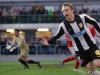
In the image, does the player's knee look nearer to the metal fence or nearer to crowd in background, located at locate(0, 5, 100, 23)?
the metal fence

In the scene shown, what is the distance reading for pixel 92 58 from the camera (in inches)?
438

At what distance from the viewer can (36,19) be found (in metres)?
48.7

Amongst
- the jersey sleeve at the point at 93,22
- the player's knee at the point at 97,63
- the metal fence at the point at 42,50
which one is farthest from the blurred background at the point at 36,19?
the player's knee at the point at 97,63

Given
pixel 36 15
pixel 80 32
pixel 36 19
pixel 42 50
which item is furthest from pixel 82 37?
pixel 36 19

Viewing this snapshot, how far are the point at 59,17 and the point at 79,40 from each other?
3579 centimetres

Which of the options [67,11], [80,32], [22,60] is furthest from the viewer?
[22,60]

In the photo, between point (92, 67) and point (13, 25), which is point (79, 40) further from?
point (13, 25)

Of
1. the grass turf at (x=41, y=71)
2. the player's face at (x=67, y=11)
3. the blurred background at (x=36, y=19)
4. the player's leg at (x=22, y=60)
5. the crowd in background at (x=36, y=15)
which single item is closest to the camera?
the player's face at (x=67, y=11)

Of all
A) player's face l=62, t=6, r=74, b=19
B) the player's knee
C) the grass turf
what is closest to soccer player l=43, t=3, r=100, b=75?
the player's knee

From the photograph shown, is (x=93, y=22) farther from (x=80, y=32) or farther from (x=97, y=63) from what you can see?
(x=97, y=63)

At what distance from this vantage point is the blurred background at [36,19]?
130 feet

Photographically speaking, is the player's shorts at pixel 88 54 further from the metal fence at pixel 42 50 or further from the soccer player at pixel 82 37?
the metal fence at pixel 42 50

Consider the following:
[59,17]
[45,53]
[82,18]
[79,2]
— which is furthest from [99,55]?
[79,2]

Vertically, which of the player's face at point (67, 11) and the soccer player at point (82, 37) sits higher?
the player's face at point (67, 11)
